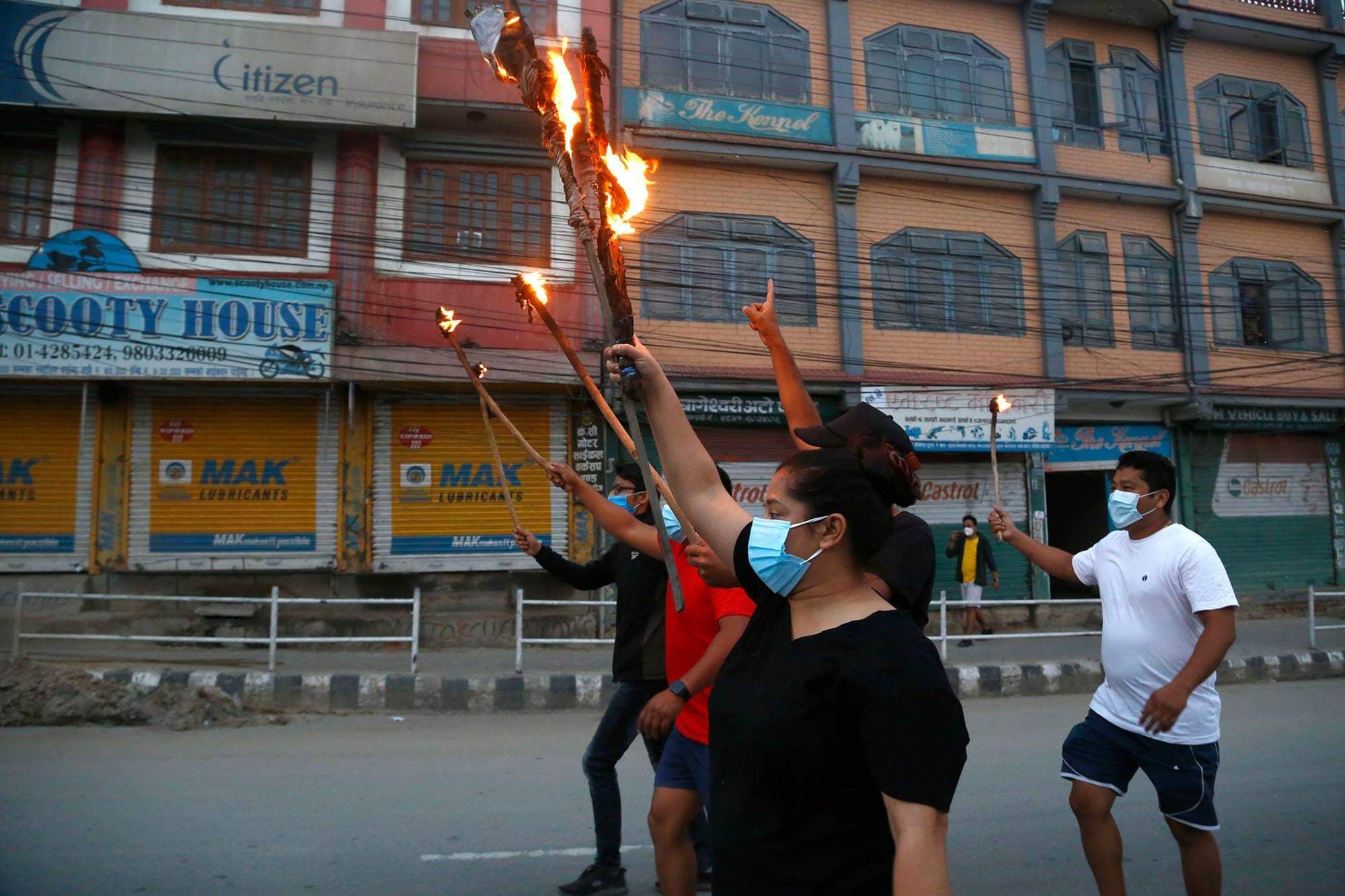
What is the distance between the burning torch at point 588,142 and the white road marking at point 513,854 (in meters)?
2.45

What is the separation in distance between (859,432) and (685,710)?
1510 millimetres

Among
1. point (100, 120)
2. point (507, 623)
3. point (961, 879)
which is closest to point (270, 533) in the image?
point (507, 623)

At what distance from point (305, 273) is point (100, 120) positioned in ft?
11.1

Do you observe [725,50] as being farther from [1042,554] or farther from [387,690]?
[1042,554]

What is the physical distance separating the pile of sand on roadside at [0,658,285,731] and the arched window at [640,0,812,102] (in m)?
10.5

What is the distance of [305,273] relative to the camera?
12.6 metres

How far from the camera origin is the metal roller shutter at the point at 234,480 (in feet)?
40.4

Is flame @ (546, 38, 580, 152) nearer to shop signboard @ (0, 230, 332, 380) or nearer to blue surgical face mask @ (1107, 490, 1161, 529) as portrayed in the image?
blue surgical face mask @ (1107, 490, 1161, 529)

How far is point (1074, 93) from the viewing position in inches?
630

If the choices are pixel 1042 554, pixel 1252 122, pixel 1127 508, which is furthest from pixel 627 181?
pixel 1252 122

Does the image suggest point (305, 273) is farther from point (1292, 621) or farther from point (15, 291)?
point (1292, 621)

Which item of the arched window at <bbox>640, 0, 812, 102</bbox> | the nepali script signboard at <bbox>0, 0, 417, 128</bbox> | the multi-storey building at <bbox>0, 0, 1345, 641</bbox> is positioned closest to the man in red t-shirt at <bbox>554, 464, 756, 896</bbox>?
the multi-storey building at <bbox>0, 0, 1345, 641</bbox>

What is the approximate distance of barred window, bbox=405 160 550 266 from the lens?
12961 mm

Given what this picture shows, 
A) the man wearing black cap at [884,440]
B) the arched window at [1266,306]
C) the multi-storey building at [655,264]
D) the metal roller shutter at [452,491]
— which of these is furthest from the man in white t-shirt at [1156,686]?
the arched window at [1266,306]
